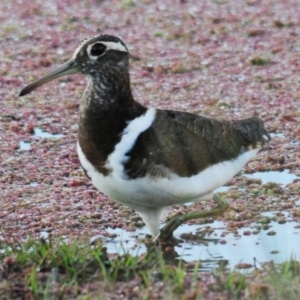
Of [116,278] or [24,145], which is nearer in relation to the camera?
[116,278]

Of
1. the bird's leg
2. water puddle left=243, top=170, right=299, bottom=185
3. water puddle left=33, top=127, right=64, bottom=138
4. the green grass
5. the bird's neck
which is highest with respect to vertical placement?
water puddle left=33, top=127, right=64, bottom=138

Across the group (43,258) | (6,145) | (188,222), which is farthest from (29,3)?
(43,258)

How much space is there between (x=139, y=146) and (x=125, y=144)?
0.29 ft

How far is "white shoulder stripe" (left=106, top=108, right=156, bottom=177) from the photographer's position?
601 cm

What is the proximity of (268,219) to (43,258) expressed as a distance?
195 cm

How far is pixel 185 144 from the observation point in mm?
6367

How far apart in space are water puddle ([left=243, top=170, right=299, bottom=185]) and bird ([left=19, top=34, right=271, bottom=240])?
3.59 feet

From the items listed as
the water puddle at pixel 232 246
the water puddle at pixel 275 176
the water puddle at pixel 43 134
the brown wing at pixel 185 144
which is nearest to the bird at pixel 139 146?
the brown wing at pixel 185 144

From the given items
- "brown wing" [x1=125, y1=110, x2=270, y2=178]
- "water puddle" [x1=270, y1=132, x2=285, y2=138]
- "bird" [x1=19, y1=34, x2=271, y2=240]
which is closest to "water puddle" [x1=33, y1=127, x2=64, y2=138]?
"water puddle" [x1=270, y1=132, x2=285, y2=138]

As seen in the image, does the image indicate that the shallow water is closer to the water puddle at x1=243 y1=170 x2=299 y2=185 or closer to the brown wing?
the brown wing

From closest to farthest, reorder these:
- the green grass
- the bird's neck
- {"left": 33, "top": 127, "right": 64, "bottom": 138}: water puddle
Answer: the green grass, the bird's neck, {"left": 33, "top": 127, "right": 64, "bottom": 138}: water puddle

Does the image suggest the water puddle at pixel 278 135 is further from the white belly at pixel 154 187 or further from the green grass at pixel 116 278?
the green grass at pixel 116 278

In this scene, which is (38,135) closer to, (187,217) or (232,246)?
(187,217)

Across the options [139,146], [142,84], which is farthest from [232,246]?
[142,84]
